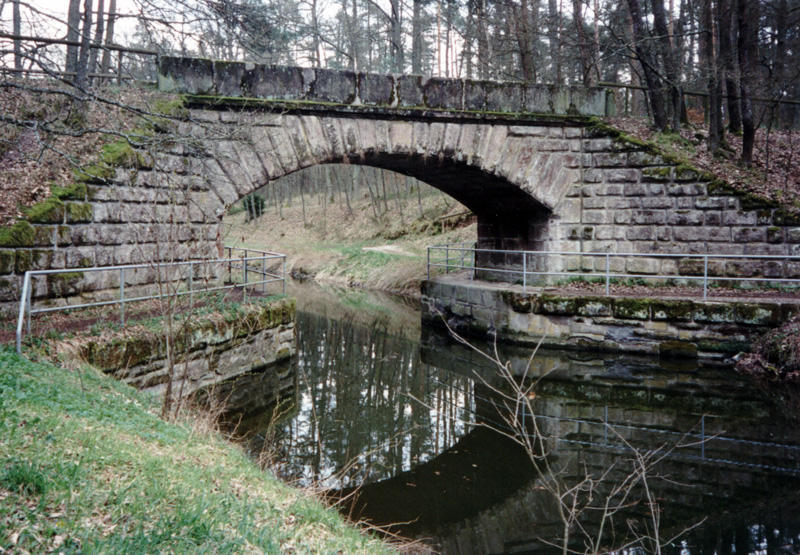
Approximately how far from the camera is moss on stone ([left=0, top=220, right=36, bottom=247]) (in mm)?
7582

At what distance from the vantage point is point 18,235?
7.72 meters

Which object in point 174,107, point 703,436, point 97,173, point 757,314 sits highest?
point 174,107

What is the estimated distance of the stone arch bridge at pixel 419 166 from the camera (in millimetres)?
8922

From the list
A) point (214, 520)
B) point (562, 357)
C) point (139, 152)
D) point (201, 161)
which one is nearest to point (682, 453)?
point (562, 357)

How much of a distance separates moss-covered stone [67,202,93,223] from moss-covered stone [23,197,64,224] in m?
0.11

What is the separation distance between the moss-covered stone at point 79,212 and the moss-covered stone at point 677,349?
9.46 meters

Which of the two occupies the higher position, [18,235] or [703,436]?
[18,235]

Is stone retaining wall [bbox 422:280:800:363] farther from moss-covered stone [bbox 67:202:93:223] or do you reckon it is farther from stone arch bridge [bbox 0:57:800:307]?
moss-covered stone [bbox 67:202:93:223]

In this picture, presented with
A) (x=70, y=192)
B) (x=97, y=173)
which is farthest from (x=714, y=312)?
(x=70, y=192)

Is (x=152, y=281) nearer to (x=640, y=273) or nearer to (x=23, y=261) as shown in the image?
(x=23, y=261)

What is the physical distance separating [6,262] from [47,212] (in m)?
0.86

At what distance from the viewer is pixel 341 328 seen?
14.6 metres

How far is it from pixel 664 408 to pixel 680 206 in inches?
207

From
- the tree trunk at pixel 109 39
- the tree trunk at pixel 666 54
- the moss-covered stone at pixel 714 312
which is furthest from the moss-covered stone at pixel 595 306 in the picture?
the tree trunk at pixel 109 39
